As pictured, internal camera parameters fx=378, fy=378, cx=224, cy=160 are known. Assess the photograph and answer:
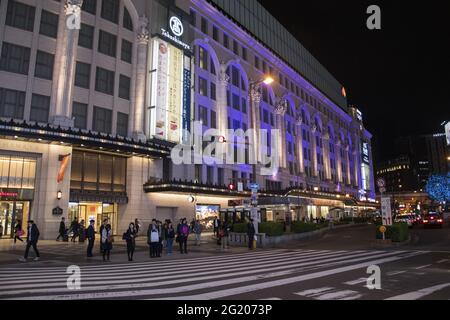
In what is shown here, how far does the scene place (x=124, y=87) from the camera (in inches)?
1531

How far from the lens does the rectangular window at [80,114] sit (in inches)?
1356

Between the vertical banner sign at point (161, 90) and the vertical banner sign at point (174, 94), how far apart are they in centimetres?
59

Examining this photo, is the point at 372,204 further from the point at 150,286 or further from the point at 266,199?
the point at 150,286

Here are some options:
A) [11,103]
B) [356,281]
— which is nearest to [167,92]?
[11,103]

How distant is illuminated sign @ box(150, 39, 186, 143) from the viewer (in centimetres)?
3953

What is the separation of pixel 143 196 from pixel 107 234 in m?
20.6

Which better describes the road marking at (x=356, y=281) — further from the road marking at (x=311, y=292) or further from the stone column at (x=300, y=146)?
the stone column at (x=300, y=146)

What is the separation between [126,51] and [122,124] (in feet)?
25.6

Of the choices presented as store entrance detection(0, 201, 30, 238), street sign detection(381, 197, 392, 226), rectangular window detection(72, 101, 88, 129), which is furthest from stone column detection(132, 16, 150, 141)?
street sign detection(381, 197, 392, 226)

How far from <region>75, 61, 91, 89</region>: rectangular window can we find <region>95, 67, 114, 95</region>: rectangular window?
2.89ft

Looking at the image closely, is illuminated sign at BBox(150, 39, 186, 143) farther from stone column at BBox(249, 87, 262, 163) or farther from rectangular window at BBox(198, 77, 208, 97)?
stone column at BBox(249, 87, 262, 163)

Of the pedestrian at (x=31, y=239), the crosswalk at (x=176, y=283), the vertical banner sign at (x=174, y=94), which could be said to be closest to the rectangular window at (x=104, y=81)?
the vertical banner sign at (x=174, y=94)
